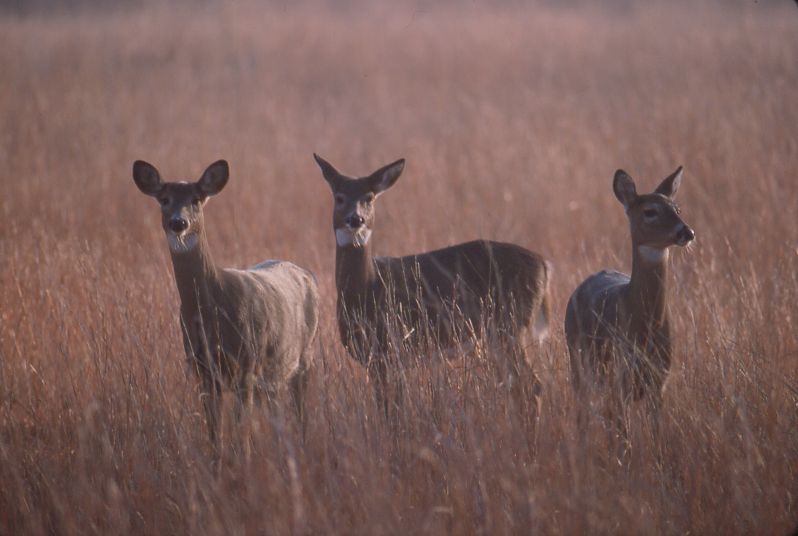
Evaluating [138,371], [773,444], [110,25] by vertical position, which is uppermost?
[110,25]

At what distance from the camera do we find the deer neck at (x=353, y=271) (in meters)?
6.18

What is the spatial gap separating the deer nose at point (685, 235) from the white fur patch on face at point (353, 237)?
6.17 ft

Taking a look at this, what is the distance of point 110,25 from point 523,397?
15.4 metres

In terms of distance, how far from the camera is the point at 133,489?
4719mm

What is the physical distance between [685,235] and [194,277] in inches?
101

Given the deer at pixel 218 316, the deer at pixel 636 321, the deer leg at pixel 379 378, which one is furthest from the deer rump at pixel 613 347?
the deer at pixel 218 316

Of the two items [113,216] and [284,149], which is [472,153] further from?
[113,216]

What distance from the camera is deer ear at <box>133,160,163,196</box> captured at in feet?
18.2

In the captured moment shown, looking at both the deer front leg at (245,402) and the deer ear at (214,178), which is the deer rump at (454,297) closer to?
the deer front leg at (245,402)

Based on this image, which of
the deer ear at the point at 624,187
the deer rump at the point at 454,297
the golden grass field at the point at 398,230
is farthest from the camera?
the deer rump at the point at 454,297

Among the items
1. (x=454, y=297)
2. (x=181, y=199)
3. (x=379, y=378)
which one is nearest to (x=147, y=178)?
(x=181, y=199)

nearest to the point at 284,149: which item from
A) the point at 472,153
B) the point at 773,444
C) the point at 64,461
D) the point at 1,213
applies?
the point at 472,153

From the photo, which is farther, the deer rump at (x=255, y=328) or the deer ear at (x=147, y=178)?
the deer ear at (x=147, y=178)

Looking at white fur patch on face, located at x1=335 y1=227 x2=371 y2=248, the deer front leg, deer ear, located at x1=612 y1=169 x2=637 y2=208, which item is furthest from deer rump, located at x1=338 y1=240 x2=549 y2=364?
deer ear, located at x1=612 y1=169 x2=637 y2=208
